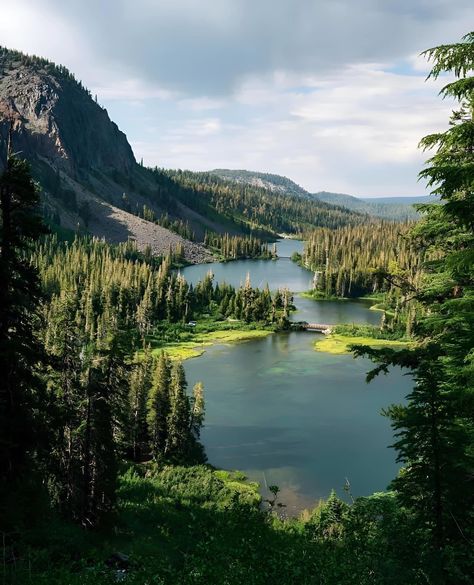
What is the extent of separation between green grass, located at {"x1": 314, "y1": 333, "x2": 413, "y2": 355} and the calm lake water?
2.70 m

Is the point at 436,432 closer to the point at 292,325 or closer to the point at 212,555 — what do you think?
the point at 212,555

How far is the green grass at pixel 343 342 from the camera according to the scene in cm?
9816

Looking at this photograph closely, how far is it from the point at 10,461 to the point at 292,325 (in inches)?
3997

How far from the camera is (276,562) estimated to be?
51.7ft

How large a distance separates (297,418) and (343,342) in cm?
4377

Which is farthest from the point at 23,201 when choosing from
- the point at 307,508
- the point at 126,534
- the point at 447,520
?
the point at 307,508

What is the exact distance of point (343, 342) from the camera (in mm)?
103938

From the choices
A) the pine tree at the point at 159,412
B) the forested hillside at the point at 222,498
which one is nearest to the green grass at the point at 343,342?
the pine tree at the point at 159,412

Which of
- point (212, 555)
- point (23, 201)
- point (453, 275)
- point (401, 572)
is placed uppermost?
point (23, 201)

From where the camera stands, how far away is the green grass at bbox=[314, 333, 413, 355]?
98162 mm

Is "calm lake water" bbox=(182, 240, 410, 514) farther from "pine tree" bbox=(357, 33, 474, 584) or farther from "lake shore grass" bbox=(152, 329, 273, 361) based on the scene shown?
"pine tree" bbox=(357, 33, 474, 584)

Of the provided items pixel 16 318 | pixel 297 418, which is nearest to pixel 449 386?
pixel 16 318

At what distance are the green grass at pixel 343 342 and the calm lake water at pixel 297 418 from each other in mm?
2700

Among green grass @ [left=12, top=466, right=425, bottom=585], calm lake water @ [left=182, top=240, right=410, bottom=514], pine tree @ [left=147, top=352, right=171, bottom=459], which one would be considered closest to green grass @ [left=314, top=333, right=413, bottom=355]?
calm lake water @ [left=182, top=240, right=410, bottom=514]
